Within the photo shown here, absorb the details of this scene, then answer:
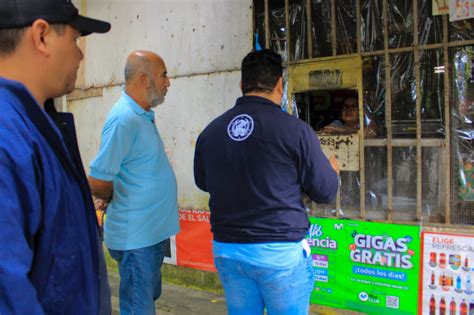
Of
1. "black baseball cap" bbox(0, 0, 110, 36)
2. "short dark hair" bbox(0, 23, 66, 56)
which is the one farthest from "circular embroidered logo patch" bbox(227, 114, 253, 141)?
"short dark hair" bbox(0, 23, 66, 56)

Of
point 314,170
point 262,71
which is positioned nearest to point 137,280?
point 314,170

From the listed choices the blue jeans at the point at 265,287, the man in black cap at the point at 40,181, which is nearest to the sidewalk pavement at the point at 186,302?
the blue jeans at the point at 265,287

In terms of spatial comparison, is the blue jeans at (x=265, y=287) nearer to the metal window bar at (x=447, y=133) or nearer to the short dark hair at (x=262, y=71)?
the short dark hair at (x=262, y=71)

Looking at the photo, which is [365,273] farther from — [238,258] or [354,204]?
[238,258]

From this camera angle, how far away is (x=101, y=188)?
2414mm

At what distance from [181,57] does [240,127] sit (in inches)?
102

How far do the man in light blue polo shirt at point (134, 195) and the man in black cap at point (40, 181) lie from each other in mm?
1205

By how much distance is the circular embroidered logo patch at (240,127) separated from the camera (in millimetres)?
2014

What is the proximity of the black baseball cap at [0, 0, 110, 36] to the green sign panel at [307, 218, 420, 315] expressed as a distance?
2.84 metres

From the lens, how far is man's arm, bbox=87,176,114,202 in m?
2.39

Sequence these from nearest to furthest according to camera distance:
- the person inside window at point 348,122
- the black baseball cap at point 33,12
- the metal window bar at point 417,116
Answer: the black baseball cap at point 33,12 < the metal window bar at point 417,116 < the person inside window at point 348,122

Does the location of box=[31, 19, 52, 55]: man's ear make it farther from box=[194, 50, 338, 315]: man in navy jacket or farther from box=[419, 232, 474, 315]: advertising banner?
box=[419, 232, 474, 315]: advertising banner

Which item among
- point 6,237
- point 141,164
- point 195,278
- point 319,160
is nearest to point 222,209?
point 319,160

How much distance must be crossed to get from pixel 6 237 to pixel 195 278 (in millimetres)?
3670
